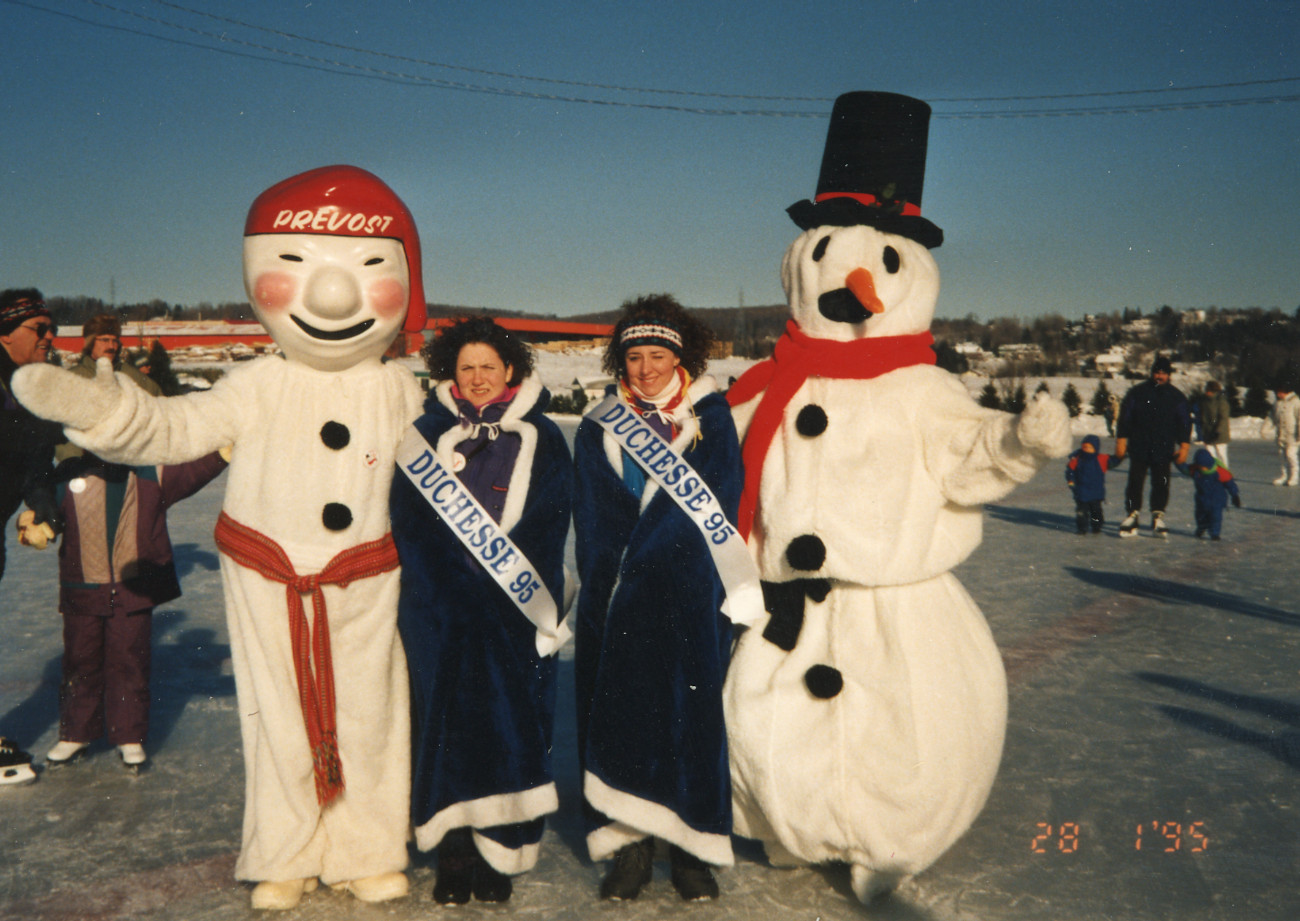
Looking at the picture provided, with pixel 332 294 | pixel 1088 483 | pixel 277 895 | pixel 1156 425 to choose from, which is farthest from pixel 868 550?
pixel 1088 483

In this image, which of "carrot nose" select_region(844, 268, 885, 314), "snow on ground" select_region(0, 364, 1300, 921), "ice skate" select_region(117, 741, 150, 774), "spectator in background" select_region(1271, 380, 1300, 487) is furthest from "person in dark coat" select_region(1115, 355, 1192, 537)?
"ice skate" select_region(117, 741, 150, 774)

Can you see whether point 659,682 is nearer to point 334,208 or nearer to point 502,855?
point 502,855

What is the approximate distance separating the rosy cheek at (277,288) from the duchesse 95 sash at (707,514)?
1.08 metres

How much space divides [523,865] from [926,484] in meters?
1.69

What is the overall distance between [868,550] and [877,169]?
4.03 ft

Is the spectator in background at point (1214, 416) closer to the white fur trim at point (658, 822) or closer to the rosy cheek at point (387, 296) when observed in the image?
the white fur trim at point (658, 822)

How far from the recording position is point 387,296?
3.10 meters

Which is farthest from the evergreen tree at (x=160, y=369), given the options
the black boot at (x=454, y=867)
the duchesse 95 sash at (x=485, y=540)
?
the black boot at (x=454, y=867)

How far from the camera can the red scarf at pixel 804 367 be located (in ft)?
10.4

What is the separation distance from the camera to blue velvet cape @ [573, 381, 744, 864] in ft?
9.73

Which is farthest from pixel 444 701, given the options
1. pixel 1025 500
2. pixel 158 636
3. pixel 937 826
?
pixel 1025 500

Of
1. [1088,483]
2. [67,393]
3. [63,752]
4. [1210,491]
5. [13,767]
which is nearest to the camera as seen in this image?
[67,393]

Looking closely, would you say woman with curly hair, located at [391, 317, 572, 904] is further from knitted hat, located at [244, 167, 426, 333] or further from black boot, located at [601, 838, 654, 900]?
knitted hat, located at [244, 167, 426, 333]

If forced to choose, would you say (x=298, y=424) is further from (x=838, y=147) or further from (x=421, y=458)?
(x=838, y=147)
